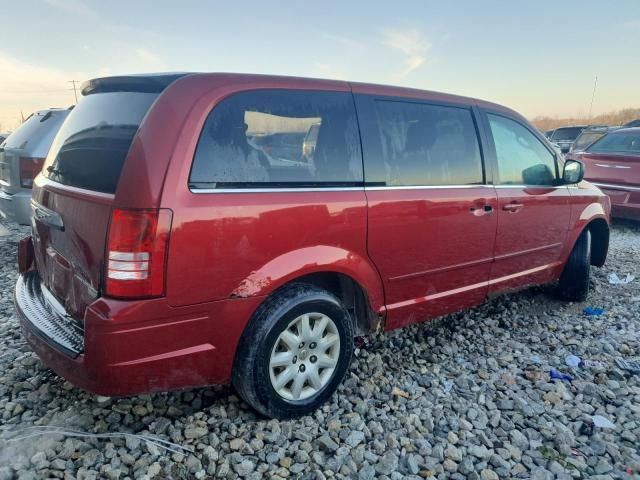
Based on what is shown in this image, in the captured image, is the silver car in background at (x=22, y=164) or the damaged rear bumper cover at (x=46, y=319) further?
the silver car in background at (x=22, y=164)

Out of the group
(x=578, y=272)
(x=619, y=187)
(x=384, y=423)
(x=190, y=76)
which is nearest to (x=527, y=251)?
(x=578, y=272)

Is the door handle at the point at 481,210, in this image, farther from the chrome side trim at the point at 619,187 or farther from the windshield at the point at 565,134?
the windshield at the point at 565,134

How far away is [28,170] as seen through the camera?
494 centimetres

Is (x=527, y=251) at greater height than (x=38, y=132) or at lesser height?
lesser

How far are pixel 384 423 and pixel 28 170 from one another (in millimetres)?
4505

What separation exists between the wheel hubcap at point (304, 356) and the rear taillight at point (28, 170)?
390 cm

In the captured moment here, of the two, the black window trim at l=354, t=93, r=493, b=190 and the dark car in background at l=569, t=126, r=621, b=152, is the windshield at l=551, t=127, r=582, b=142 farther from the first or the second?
the black window trim at l=354, t=93, r=493, b=190

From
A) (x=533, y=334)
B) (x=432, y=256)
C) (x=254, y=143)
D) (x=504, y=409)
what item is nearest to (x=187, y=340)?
(x=254, y=143)

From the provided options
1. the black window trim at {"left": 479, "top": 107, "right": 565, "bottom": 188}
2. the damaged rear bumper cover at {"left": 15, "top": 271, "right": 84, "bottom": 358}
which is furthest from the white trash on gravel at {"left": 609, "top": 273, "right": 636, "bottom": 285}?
the damaged rear bumper cover at {"left": 15, "top": 271, "right": 84, "bottom": 358}

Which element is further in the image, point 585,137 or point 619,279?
point 585,137

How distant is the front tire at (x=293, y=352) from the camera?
2.38 meters

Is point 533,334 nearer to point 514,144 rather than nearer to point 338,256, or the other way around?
point 514,144

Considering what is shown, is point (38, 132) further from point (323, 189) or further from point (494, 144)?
point (494, 144)

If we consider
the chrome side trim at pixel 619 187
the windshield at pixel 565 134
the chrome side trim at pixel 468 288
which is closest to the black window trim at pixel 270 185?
the chrome side trim at pixel 468 288
